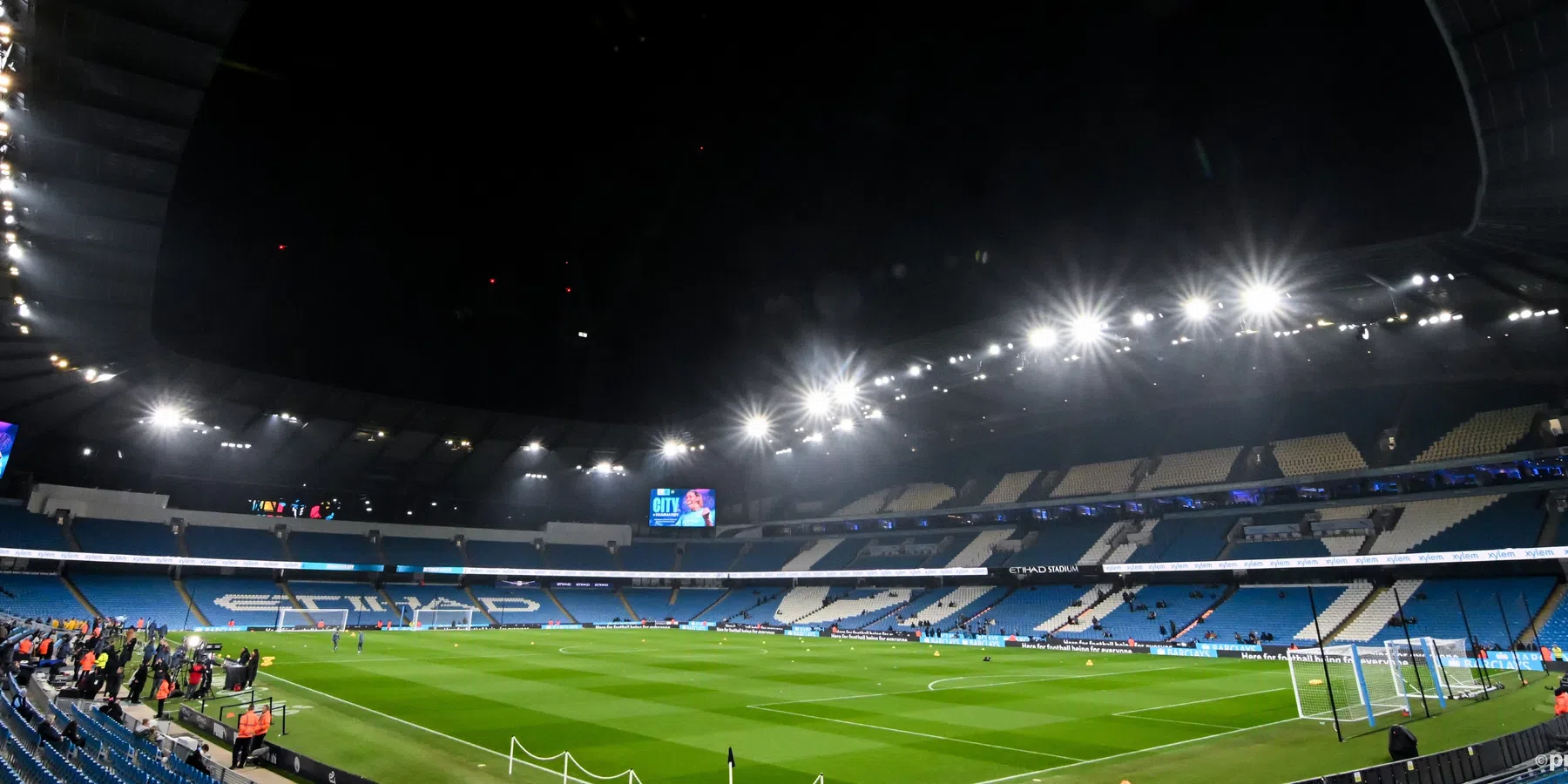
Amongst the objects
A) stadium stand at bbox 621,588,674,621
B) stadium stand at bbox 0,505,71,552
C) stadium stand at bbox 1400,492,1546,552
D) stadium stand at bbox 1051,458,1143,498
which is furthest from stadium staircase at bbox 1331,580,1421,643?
stadium stand at bbox 0,505,71,552

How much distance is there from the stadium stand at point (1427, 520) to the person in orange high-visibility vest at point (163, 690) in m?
49.5

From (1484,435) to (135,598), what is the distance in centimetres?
7940

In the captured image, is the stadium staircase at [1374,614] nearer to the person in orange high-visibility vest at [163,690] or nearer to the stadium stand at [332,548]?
the person in orange high-visibility vest at [163,690]

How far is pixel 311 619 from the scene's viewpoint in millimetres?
54781

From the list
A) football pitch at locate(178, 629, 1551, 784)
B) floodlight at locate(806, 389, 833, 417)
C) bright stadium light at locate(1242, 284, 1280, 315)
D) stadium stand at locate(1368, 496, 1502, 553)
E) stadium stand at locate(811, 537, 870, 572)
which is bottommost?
football pitch at locate(178, 629, 1551, 784)

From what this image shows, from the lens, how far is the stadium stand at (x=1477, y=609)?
109ft

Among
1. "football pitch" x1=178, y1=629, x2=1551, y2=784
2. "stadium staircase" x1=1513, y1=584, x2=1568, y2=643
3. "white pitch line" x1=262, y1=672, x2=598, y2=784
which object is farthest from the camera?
"stadium staircase" x1=1513, y1=584, x2=1568, y2=643

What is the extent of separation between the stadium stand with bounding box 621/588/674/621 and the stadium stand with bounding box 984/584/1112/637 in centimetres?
2825

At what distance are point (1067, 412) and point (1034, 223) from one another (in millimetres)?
34456

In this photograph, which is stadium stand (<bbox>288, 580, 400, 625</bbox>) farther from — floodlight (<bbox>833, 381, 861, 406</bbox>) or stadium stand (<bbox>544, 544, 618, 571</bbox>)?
floodlight (<bbox>833, 381, 861, 406</bbox>)

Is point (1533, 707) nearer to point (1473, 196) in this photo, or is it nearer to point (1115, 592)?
point (1473, 196)

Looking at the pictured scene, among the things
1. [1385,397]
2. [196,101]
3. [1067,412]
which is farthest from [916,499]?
[196,101]

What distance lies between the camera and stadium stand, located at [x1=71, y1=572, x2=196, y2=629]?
1884 inches

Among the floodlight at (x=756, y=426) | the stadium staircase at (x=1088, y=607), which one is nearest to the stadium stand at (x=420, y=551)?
the floodlight at (x=756, y=426)
